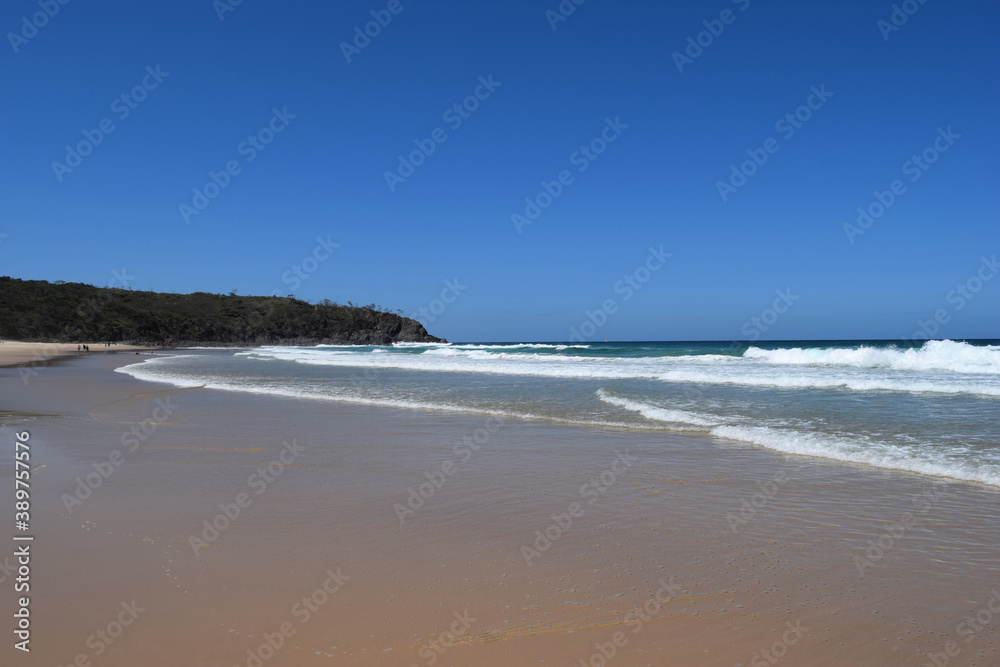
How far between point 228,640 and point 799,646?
2754 millimetres

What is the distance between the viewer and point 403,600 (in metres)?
3.23

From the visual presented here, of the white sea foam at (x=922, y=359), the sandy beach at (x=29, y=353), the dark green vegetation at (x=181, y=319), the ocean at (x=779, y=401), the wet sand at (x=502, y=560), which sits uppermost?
the dark green vegetation at (x=181, y=319)

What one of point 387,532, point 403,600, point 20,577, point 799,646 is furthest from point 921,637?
point 20,577

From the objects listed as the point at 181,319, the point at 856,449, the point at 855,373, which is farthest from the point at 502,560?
the point at 181,319

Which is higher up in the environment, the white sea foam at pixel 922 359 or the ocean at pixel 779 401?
the ocean at pixel 779 401

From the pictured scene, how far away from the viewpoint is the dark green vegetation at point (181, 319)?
74438 mm

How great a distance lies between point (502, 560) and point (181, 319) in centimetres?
10231

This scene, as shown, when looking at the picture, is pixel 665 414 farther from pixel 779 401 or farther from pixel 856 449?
pixel 856 449

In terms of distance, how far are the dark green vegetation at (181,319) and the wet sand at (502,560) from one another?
8277 cm

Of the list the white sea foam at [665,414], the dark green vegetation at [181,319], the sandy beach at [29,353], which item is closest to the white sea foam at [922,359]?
the white sea foam at [665,414]

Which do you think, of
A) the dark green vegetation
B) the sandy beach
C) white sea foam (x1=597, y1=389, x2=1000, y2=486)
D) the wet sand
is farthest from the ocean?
the dark green vegetation

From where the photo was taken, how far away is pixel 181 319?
92.8 metres

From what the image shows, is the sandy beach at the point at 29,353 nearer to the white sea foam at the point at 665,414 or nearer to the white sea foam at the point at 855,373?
the white sea foam at the point at 855,373

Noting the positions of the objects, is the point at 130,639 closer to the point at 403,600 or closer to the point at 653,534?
the point at 403,600
